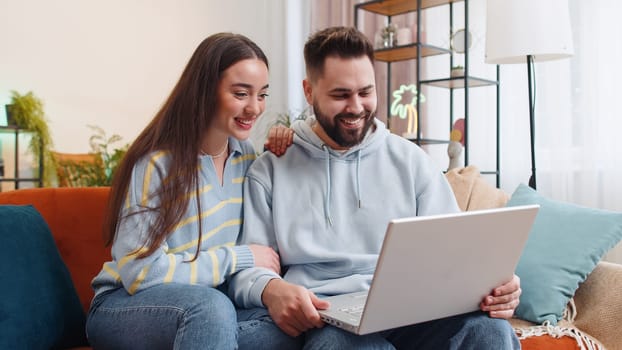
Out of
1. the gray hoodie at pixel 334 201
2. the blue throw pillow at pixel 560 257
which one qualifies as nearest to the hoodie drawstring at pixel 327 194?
the gray hoodie at pixel 334 201

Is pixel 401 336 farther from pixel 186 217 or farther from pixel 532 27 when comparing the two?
pixel 532 27

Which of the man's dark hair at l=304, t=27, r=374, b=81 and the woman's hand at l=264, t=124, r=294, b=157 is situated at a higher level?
the man's dark hair at l=304, t=27, r=374, b=81

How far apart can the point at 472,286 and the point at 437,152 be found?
285cm

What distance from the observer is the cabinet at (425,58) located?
3471mm

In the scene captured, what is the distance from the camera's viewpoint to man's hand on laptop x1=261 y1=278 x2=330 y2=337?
1.19m

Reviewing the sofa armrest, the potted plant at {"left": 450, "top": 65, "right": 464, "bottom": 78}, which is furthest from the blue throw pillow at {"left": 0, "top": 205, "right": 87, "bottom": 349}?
the potted plant at {"left": 450, "top": 65, "right": 464, "bottom": 78}

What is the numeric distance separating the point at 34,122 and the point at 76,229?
2415 mm

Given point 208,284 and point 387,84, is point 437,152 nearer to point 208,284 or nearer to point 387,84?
point 387,84

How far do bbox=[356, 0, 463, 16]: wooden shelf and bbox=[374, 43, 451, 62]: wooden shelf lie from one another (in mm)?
261

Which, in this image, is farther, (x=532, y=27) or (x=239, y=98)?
(x=532, y=27)

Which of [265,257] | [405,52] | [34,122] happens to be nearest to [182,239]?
[265,257]

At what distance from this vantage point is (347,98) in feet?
4.95

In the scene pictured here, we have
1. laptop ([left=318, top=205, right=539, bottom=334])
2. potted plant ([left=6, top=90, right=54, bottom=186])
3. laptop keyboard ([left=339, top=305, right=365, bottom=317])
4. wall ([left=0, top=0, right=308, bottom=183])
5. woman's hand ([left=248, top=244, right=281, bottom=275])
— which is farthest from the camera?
→ wall ([left=0, top=0, right=308, bottom=183])

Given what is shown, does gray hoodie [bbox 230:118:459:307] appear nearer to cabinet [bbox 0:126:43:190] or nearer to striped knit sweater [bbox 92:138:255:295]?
striped knit sweater [bbox 92:138:255:295]
